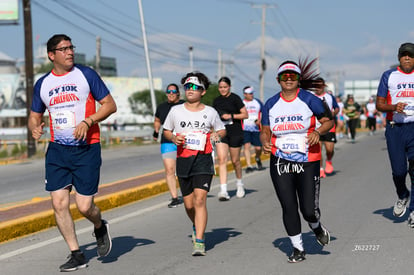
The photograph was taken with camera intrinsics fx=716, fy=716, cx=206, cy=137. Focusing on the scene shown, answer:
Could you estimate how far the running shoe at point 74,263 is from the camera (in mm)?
6289

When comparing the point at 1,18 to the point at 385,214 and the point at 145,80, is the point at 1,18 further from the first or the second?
the point at 145,80

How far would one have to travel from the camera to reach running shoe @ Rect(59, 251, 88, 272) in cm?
629

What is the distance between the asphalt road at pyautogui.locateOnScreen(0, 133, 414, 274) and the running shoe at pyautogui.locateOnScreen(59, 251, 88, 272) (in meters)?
0.09

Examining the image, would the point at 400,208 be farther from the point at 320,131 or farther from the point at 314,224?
the point at 320,131

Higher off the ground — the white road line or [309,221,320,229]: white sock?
[309,221,320,229]: white sock

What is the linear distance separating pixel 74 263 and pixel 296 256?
1967 millimetres

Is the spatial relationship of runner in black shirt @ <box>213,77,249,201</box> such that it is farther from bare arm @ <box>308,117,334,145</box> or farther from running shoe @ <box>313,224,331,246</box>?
bare arm @ <box>308,117,334,145</box>

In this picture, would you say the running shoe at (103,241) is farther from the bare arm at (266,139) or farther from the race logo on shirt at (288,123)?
the race logo on shirt at (288,123)

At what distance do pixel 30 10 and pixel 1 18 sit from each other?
1666 centimetres

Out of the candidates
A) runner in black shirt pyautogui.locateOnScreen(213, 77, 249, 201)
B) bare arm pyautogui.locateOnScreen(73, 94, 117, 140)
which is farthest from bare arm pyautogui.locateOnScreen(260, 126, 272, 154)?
runner in black shirt pyautogui.locateOnScreen(213, 77, 249, 201)

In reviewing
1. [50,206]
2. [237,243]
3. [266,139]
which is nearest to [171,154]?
[50,206]

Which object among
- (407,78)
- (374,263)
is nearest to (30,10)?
(407,78)

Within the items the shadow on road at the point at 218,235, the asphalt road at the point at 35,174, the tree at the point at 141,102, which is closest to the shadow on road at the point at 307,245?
the shadow on road at the point at 218,235

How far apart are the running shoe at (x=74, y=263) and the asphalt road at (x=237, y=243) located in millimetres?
94
